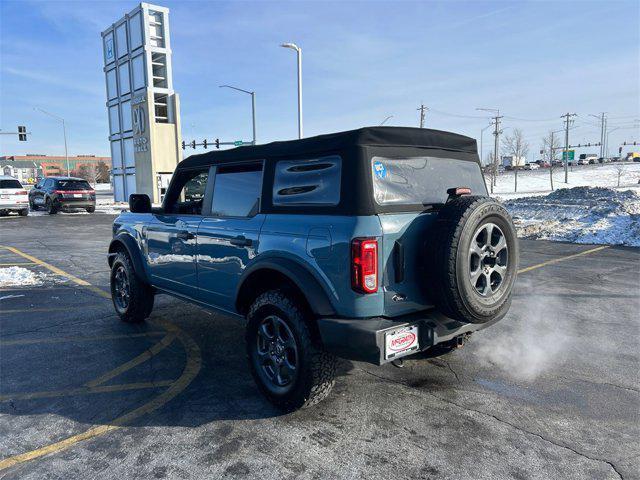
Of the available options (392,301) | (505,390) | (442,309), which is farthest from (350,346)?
(505,390)

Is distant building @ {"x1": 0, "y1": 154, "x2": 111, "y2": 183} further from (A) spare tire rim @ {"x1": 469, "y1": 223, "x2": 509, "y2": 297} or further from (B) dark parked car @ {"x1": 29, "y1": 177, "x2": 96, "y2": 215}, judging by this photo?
(A) spare tire rim @ {"x1": 469, "y1": 223, "x2": 509, "y2": 297}

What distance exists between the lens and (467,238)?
10.1 feet

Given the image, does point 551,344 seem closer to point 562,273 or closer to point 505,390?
point 505,390

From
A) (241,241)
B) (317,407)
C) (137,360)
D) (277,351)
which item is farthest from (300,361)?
(137,360)

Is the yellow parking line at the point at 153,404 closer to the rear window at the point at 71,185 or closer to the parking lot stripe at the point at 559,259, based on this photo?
the parking lot stripe at the point at 559,259

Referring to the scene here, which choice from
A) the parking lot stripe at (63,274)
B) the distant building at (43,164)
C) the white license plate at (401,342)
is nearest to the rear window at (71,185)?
the parking lot stripe at (63,274)

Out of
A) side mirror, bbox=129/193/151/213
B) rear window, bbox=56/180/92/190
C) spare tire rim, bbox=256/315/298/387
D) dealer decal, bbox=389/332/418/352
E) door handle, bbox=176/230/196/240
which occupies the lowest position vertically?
spare tire rim, bbox=256/315/298/387

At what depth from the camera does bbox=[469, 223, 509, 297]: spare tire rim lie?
10.6ft

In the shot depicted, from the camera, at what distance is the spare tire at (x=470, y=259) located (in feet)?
10.0

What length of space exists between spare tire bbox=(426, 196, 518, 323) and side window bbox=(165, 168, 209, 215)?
241 cm

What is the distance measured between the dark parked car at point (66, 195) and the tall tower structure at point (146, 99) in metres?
6.12

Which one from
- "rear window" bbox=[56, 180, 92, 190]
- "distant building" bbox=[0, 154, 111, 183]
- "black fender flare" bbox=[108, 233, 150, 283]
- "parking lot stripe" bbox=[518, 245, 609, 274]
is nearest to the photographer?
"black fender flare" bbox=[108, 233, 150, 283]

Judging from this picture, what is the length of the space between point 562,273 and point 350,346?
690cm

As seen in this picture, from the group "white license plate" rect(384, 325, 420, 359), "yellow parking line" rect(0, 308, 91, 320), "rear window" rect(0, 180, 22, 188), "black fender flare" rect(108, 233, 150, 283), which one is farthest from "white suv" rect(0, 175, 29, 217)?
"white license plate" rect(384, 325, 420, 359)
